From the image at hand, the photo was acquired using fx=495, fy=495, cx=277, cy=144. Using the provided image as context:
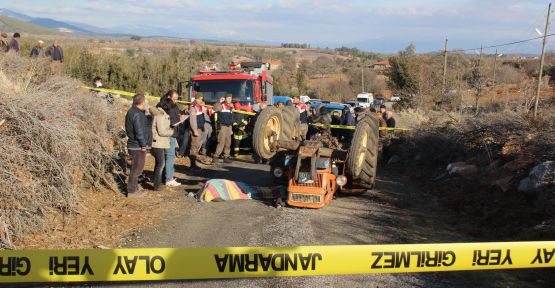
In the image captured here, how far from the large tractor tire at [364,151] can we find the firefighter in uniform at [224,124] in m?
4.49

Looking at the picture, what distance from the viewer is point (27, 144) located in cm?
638

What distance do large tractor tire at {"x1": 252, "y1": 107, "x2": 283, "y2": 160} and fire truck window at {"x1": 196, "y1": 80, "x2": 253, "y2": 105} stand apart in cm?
510

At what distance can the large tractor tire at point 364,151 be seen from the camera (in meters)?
8.60

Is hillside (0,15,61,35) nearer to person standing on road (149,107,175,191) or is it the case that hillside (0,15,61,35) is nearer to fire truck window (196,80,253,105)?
fire truck window (196,80,253,105)

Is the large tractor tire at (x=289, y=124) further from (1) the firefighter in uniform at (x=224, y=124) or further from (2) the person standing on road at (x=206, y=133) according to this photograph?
(2) the person standing on road at (x=206, y=133)

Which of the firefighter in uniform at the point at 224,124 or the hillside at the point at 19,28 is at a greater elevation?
the hillside at the point at 19,28

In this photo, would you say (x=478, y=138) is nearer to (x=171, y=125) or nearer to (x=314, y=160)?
(x=314, y=160)

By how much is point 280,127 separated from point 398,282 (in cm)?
498

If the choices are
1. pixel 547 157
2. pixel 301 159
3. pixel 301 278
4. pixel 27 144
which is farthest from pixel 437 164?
pixel 27 144

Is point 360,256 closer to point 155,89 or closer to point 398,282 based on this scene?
point 398,282

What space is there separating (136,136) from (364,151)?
4.10 metres

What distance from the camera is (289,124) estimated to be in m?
10.3

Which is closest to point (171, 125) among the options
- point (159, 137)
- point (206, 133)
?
point (159, 137)

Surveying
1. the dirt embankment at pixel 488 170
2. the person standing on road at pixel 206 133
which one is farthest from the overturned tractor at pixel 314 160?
the person standing on road at pixel 206 133
